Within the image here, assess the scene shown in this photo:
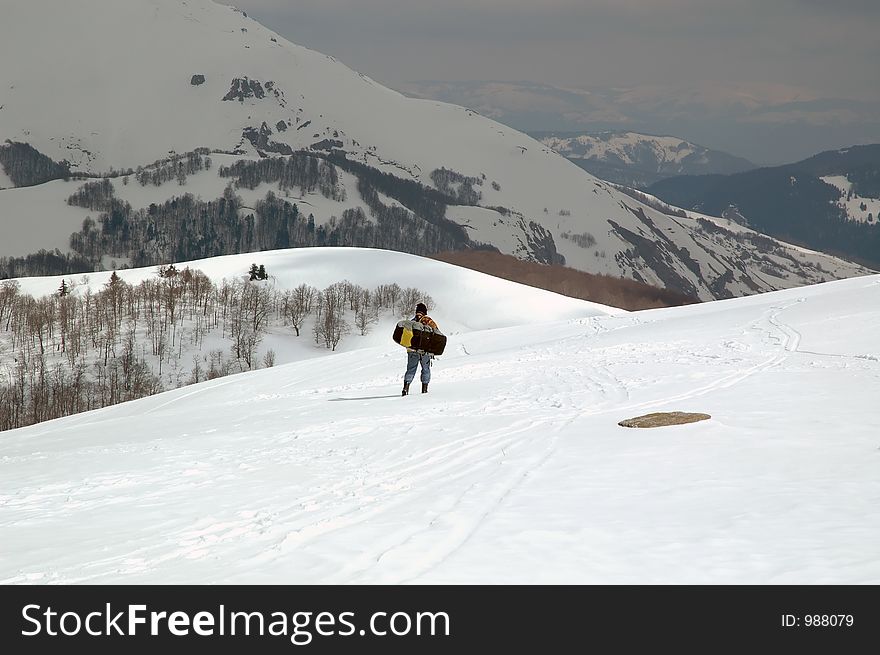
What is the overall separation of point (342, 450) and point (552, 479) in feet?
18.5

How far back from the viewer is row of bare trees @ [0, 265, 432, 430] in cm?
12269

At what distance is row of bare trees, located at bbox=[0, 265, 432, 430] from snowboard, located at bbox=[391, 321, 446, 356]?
340ft

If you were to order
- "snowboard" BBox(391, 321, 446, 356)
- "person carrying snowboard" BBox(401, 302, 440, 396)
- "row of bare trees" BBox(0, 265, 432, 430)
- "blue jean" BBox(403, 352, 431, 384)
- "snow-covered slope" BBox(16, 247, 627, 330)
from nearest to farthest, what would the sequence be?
"snowboard" BBox(391, 321, 446, 356) < "person carrying snowboard" BBox(401, 302, 440, 396) < "blue jean" BBox(403, 352, 431, 384) < "row of bare trees" BBox(0, 265, 432, 430) < "snow-covered slope" BBox(16, 247, 627, 330)

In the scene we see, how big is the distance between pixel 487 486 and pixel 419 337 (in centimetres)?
1332

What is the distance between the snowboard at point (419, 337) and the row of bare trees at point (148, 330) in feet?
340

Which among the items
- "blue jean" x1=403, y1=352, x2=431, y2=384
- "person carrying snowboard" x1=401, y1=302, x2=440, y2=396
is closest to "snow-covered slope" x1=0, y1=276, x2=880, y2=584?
"person carrying snowboard" x1=401, y1=302, x2=440, y2=396

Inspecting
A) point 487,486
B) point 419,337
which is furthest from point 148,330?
point 487,486

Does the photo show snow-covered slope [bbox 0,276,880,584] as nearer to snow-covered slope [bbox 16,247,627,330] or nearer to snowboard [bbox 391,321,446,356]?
snowboard [bbox 391,321,446,356]

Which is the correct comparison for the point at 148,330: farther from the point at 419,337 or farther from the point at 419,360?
the point at 419,337

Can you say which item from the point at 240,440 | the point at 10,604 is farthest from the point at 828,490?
the point at 240,440

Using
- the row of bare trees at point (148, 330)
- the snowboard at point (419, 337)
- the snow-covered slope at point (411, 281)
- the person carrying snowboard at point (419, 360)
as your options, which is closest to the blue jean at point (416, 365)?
the person carrying snowboard at point (419, 360)

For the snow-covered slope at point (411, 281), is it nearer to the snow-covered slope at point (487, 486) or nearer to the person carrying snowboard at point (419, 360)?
the person carrying snowboard at point (419, 360)

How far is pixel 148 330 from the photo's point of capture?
13700 centimetres

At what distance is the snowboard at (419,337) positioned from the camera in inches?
1004
